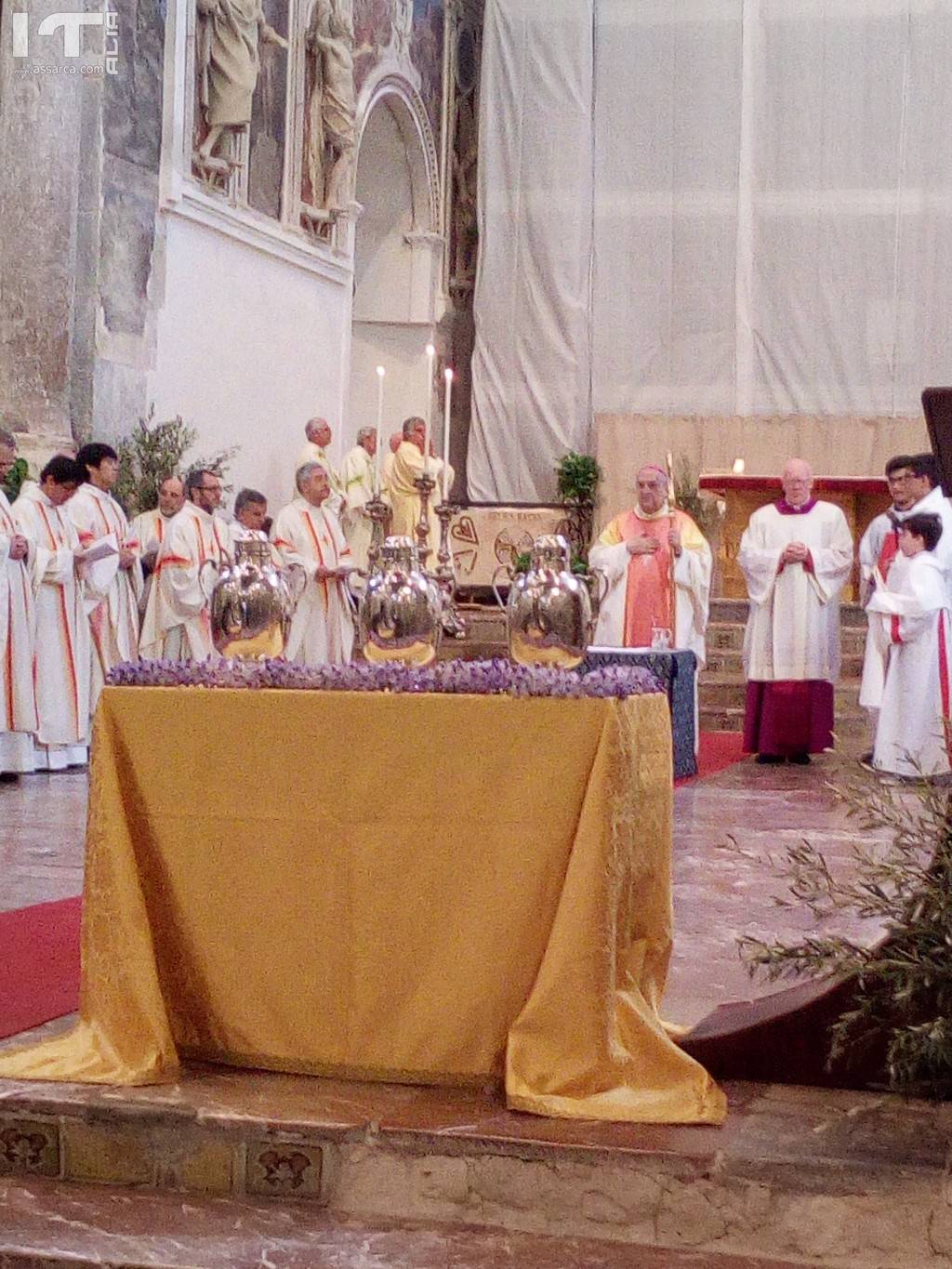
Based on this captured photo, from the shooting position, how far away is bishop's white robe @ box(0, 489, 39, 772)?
8891mm

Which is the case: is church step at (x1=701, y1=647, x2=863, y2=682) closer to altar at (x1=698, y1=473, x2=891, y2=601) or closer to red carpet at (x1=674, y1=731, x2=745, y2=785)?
red carpet at (x1=674, y1=731, x2=745, y2=785)

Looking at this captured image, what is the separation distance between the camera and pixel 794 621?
10422mm

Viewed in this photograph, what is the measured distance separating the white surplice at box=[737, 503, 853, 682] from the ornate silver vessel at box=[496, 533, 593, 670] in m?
6.95

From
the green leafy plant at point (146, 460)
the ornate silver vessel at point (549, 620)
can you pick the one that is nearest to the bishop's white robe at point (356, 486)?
the green leafy plant at point (146, 460)

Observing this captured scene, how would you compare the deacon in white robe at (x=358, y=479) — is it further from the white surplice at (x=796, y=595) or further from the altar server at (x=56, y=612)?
the altar server at (x=56, y=612)

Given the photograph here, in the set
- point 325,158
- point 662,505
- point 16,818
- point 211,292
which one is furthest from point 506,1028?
point 325,158

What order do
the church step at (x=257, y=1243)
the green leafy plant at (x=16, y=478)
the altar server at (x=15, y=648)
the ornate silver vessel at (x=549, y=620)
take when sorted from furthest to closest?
the green leafy plant at (x=16, y=478) < the altar server at (x=15, y=648) < the ornate silver vessel at (x=549, y=620) < the church step at (x=257, y=1243)

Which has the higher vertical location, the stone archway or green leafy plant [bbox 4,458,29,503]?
the stone archway

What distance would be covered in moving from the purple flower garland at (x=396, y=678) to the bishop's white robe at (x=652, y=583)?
7185 mm

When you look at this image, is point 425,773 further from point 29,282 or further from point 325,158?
point 325,158

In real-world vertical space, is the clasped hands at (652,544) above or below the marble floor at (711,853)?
above

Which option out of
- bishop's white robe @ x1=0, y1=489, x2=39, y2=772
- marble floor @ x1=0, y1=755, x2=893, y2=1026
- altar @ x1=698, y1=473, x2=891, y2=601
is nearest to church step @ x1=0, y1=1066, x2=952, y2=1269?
marble floor @ x1=0, y1=755, x2=893, y2=1026

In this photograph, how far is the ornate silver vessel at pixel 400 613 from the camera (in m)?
3.66

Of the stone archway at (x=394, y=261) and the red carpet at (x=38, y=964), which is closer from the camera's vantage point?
the red carpet at (x=38, y=964)
